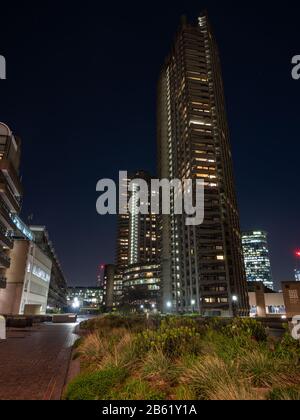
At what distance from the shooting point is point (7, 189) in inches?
2138

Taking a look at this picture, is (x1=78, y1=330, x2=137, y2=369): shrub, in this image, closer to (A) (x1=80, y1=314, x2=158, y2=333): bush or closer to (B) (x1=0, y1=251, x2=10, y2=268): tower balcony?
(A) (x1=80, y1=314, x2=158, y2=333): bush

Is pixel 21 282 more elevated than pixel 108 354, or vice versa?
pixel 21 282

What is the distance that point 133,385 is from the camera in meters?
5.46

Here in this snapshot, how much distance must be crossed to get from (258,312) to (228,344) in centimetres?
7316

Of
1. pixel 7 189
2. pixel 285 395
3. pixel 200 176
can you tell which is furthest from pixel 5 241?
pixel 200 176

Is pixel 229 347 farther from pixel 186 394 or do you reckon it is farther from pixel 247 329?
pixel 186 394

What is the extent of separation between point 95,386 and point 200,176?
112 meters

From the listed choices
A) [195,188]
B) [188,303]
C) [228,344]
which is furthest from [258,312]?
[228,344]

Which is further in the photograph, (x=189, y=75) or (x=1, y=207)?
(x=189, y=75)

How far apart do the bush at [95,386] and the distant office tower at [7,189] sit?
5317 cm

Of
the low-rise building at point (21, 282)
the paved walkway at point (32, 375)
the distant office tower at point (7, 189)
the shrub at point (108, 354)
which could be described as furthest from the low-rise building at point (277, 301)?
the distant office tower at point (7, 189)

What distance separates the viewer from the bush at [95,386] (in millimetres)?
5010

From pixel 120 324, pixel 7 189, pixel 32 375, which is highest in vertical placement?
pixel 7 189

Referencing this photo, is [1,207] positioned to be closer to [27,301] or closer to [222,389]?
[27,301]
